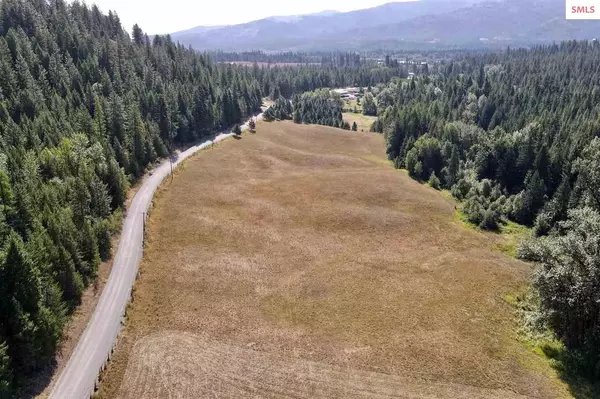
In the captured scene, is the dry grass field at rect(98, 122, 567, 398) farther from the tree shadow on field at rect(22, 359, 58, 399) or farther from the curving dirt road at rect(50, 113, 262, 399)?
the tree shadow on field at rect(22, 359, 58, 399)

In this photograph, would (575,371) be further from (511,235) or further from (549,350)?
(511,235)

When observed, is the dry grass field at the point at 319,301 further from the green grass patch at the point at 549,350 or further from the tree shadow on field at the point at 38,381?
the tree shadow on field at the point at 38,381

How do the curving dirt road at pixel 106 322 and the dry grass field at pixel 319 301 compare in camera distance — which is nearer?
the dry grass field at pixel 319 301

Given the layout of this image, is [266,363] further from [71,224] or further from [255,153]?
[255,153]

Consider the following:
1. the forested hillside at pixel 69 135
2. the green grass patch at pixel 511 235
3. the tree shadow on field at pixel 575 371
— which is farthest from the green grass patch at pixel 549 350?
the forested hillside at pixel 69 135

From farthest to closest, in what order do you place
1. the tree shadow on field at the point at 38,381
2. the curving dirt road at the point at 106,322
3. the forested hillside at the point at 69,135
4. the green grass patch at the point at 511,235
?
the green grass patch at the point at 511,235 → the forested hillside at the point at 69,135 → the curving dirt road at the point at 106,322 → the tree shadow on field at the point at 38,381

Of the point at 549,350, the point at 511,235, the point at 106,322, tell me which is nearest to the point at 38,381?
the point at 106,322
